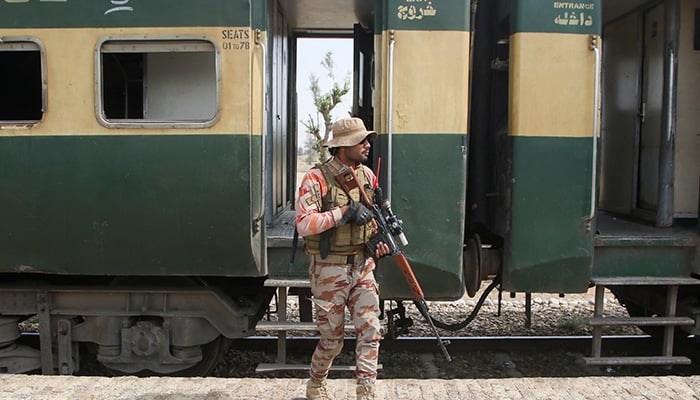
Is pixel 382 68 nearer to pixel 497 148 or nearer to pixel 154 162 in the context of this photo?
pixel 497 148

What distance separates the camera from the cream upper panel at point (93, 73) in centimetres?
407

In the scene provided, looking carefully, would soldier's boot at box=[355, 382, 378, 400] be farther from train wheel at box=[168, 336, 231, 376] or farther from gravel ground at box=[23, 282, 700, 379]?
train wheel at box=[168, 336, 231, 376]

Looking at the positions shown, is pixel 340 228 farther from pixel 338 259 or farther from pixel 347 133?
pixel 347 133

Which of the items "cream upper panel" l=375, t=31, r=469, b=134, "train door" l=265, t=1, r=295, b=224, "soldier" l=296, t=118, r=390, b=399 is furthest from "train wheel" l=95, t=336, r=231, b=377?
"cream upper panel" l=375, t=31, r=469, b=134

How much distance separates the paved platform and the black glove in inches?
51.6

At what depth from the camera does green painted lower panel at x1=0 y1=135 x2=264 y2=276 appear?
4.11 m

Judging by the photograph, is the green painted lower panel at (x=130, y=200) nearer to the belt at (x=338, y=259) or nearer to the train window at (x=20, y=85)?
the belt at (x=338, y=259)

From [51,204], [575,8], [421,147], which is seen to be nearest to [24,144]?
[51,204]

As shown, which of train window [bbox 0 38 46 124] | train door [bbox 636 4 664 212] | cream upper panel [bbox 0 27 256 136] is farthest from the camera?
train window [bbox 0 38 46 124]

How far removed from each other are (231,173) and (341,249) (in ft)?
3.81

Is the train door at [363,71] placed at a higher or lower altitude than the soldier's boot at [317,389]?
higher

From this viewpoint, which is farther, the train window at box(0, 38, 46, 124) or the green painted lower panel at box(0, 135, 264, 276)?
the train window at box(0, 38, 46, 124)

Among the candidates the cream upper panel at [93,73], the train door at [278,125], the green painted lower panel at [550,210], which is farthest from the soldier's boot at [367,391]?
the cream upper panel at [93,73]

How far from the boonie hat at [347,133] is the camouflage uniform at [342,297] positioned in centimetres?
20
